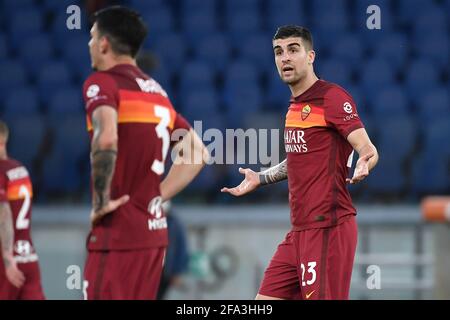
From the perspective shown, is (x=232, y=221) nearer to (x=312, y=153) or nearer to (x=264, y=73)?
(x=264, y=73)

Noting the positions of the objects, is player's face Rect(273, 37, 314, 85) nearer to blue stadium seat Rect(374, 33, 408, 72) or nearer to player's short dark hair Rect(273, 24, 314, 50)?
player's short dark hair Rect(273, 24, 314, 50)

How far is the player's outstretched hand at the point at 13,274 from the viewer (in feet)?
24.8

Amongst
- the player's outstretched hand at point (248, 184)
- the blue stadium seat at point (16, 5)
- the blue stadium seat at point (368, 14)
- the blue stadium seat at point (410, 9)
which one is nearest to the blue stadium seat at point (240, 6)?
the blue stadium seat at point (368, 14)

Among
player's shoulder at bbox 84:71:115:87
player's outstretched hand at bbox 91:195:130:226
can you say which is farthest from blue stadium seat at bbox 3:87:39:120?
player's outstretched hand at bbox 91:195:130:226

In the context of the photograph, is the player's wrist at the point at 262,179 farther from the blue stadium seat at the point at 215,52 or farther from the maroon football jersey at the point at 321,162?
the blue stadium seat at the point at 215,52

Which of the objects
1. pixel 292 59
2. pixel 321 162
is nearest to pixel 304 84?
pixel 292 59

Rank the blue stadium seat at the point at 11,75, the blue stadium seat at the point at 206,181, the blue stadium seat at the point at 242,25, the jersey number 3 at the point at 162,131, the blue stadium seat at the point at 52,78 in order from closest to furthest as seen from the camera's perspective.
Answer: the jersey number 3 at the point at 162,131, the blue stadium seat at the point at 206,181, the blue stadium seat at the point at 52,78, the blue stadium seat at the point at 11,75, the blue stadium seat at the point at 242,25

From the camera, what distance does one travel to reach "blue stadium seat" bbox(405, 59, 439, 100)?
12211 mm

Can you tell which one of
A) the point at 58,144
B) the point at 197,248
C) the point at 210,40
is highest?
the point at 210,40

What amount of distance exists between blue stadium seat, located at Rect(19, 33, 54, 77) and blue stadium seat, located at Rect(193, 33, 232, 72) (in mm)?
1883

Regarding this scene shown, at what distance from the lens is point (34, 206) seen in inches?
428

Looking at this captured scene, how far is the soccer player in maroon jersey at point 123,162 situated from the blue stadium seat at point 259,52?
25.2 ft

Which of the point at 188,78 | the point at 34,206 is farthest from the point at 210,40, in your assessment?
the point at 34,206
